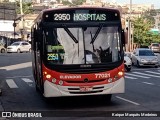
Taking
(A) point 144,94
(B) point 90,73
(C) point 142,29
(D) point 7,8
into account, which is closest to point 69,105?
(B) point 90,73

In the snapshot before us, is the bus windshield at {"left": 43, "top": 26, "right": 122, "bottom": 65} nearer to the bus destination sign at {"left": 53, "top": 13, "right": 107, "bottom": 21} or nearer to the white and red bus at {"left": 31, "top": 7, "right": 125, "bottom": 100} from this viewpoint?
the white and red bus at {"left": 31, "top": 7, "right": 125, "bottom": 100}

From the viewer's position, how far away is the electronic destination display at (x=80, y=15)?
13555 mm

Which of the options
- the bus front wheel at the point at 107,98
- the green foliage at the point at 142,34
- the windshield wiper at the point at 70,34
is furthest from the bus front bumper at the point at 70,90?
the green foliage at the point at 142,34

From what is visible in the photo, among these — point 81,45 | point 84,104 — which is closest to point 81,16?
point 81,45

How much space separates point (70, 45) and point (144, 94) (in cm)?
508

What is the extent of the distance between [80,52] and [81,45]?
220mm

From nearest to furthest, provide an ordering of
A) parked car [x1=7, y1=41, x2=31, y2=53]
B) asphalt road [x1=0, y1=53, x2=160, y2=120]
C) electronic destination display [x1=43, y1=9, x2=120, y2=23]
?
asphalt road [x1=0, y1=53, x2=160, y2=120] < electronic destination display [x1=43, y1=9, x2=120, y2=23] < parked car [x1=7, y1=41, x2=31, y2=53]

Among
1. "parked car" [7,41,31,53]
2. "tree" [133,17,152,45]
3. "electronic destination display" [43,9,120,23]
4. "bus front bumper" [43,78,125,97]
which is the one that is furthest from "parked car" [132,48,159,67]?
"tree" [133,17,152,45]

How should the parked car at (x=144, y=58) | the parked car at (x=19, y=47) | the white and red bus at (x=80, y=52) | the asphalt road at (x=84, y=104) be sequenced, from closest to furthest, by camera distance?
the asphalt road at (x=84, y=104)
the white and red bus at (x=80, y=52)
the parked car at (x=144, y=58)
the parked car at (x=19, y=47)

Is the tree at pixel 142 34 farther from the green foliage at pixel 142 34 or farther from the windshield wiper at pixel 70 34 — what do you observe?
the windshield wiper at pixel 70 34

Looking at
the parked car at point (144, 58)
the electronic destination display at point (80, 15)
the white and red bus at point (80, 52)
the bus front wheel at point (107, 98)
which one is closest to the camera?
the white and red bus at point (80, 52)

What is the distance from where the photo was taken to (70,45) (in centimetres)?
1329

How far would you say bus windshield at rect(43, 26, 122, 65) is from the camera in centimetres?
1324

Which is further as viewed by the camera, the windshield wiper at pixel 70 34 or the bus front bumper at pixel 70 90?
the windshield wiper at pixel 70 34
